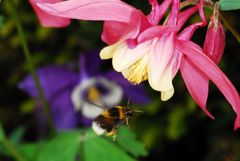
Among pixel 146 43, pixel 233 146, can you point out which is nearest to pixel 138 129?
pixel 233 146

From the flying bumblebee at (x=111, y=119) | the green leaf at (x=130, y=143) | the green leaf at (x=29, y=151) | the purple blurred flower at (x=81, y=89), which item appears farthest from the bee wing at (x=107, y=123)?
the purple blurred flower at (x=81, y=89)

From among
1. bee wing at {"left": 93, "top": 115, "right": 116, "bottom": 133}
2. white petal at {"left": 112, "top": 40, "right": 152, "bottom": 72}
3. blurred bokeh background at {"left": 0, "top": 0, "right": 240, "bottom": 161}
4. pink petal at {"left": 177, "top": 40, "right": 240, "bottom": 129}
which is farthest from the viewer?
Answer: blurred bokeh background at {"left": 0, "top": 0, "right": 240, "bottom": 161}

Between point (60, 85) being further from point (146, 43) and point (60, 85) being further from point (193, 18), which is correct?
point (146, 43)

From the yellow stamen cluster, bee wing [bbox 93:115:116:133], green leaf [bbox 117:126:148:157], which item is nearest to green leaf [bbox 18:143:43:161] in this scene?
green leaf [bbox 117:126:148:157]

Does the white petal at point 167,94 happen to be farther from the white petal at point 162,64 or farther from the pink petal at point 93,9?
the pink petal at point 93,9

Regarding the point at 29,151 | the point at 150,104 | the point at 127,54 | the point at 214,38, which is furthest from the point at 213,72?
the point at 150,104

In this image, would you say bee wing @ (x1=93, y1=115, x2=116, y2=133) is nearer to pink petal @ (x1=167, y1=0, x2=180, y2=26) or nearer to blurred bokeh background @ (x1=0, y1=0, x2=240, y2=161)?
pink petal @ (x1=167, y1=0, x2=180, y2=26)
